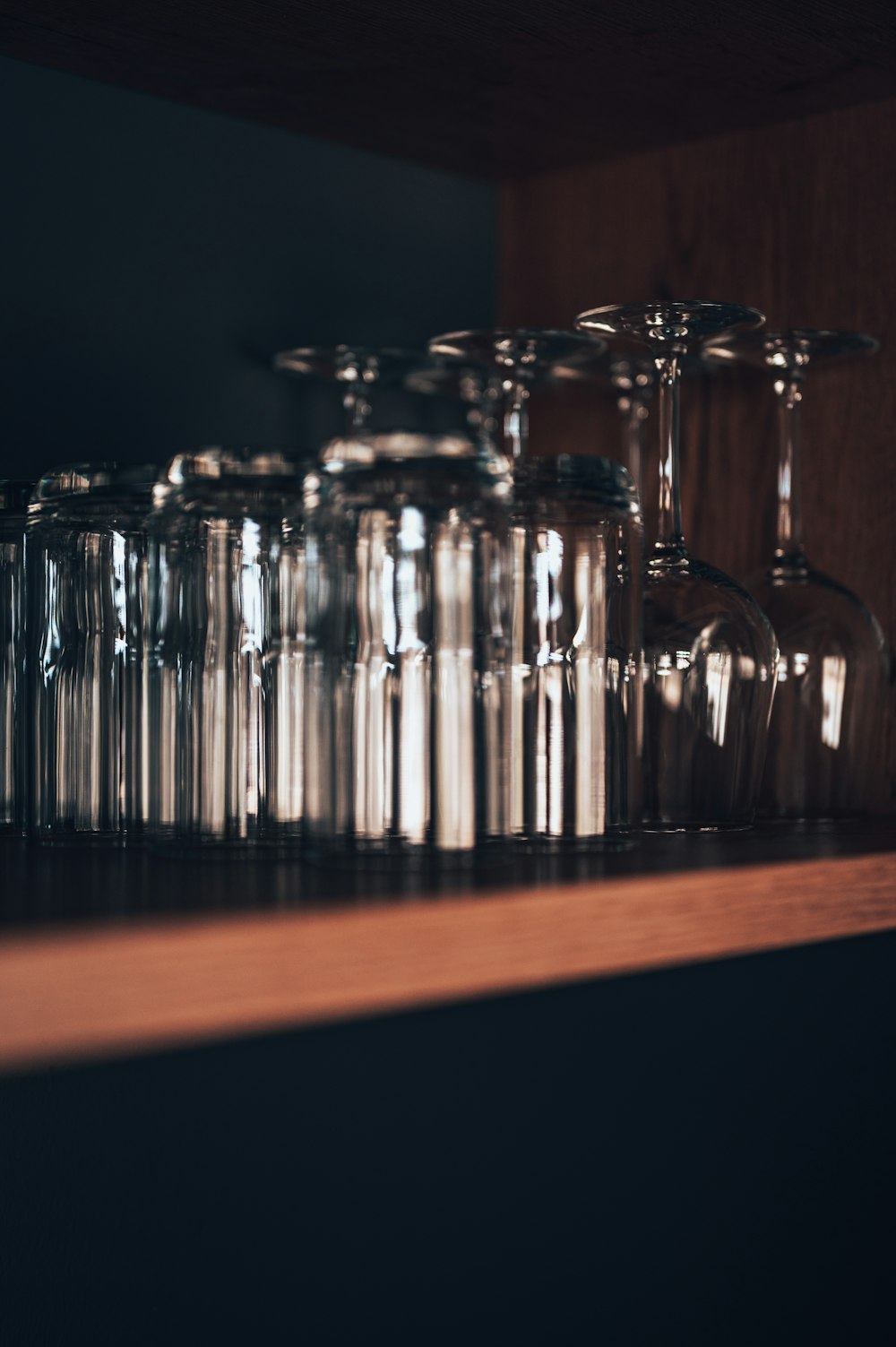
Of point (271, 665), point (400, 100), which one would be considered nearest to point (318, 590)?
point (271, 665)

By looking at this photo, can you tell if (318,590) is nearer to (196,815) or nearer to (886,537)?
(196,815)

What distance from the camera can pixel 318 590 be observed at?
0.72m

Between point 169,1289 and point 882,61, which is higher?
point 882,61

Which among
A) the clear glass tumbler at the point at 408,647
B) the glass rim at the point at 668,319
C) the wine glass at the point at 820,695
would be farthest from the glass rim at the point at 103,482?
the wine glass at the point at 820,695

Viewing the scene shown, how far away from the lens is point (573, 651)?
0.83m

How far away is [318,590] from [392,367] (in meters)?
0.49

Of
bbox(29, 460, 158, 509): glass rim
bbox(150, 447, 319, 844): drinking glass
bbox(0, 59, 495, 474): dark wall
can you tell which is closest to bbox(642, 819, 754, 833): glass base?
bbox(150, 447, 319, 844): drinking glass

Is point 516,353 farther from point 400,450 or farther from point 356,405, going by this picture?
point 400,450

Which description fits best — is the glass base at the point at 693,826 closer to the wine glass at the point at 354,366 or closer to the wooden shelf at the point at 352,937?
the wooden shelf at the point at 352,937

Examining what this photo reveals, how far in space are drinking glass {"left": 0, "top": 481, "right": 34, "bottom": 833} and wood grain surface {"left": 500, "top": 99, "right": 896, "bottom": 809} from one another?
22.1 inches

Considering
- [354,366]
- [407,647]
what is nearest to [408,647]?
[407,647]

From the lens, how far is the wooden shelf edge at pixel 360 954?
1.57ft

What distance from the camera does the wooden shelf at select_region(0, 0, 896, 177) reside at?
1.00 metres

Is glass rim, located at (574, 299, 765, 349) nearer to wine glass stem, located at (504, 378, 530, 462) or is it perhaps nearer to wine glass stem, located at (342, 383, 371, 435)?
wine glass stem, located at (504, 378, 530, 462)
